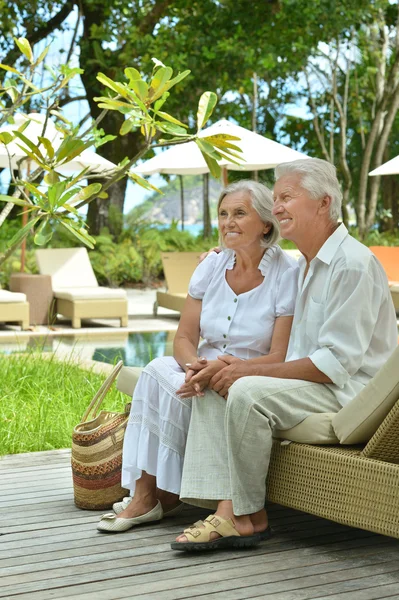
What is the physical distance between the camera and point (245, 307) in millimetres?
3873

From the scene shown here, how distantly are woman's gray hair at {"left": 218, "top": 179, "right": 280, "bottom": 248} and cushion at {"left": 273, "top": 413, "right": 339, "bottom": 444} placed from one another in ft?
2.69

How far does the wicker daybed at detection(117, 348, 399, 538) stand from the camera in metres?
3.11

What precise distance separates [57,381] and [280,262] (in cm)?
301

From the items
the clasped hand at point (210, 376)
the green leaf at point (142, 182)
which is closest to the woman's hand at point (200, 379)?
the clasped hand at point (210, 376)

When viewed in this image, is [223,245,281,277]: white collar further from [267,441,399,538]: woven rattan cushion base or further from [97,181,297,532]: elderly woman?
[267,441,399,538]: woven rattan cushion base

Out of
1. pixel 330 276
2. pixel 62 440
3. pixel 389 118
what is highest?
pixel 389 118

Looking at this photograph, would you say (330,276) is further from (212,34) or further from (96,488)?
(212,34)

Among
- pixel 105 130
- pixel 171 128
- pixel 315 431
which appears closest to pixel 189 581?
pixel 315 431

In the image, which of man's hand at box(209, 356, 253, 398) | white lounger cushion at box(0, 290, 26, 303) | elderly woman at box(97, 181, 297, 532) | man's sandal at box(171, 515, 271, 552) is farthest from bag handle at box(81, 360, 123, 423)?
white lounger cushion at box(0, 290, 26, 303)

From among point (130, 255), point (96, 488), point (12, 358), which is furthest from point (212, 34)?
point (96, 488)

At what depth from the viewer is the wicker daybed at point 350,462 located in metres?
3.11

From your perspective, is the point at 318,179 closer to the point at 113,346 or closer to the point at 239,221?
the point at 239,221

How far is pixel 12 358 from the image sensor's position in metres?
7.32

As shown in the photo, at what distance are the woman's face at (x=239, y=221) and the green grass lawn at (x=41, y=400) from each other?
1.84 meters
